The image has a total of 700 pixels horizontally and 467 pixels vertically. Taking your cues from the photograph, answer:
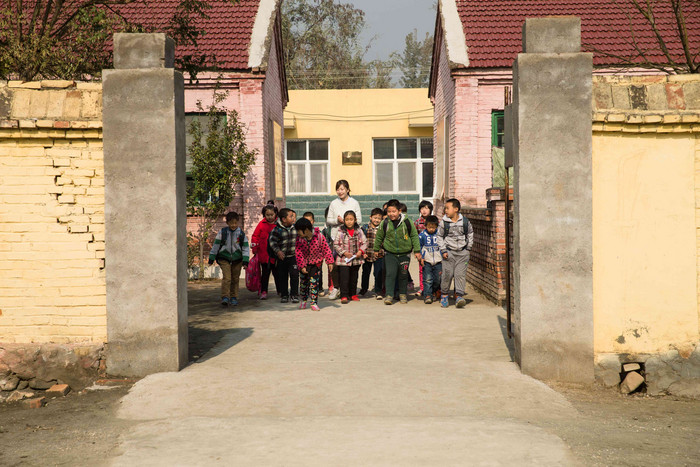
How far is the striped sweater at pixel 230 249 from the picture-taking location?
12000 millimetres

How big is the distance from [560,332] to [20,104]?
5.47m

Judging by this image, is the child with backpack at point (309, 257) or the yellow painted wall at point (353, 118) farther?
the yellow painted wall at point (353, 118)

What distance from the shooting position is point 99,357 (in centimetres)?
752

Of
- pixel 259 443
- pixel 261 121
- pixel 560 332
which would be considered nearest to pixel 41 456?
pixel 259 443

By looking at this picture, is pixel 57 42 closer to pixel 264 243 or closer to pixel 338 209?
pixel 264 243

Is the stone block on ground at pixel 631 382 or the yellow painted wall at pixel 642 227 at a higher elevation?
the yellow painted wall at pixel 642 227

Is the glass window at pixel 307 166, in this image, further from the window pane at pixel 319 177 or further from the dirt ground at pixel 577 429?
the dirt ground at pixel 577 429

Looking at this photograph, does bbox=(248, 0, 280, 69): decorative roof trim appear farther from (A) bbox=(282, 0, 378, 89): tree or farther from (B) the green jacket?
(A) bbox=(282, 0, 378, 89): tree

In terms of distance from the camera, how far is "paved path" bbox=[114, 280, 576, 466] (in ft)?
17.1

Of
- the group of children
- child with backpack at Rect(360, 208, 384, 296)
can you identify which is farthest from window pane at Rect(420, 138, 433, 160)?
the group of children

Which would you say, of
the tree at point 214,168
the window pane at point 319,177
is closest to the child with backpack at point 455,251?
the tree at point 214,168

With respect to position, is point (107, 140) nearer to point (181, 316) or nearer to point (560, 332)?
point (181, 316)

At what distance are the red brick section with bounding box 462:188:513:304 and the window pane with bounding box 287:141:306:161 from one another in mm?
15644

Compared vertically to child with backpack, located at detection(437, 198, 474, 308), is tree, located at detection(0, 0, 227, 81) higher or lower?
higher
